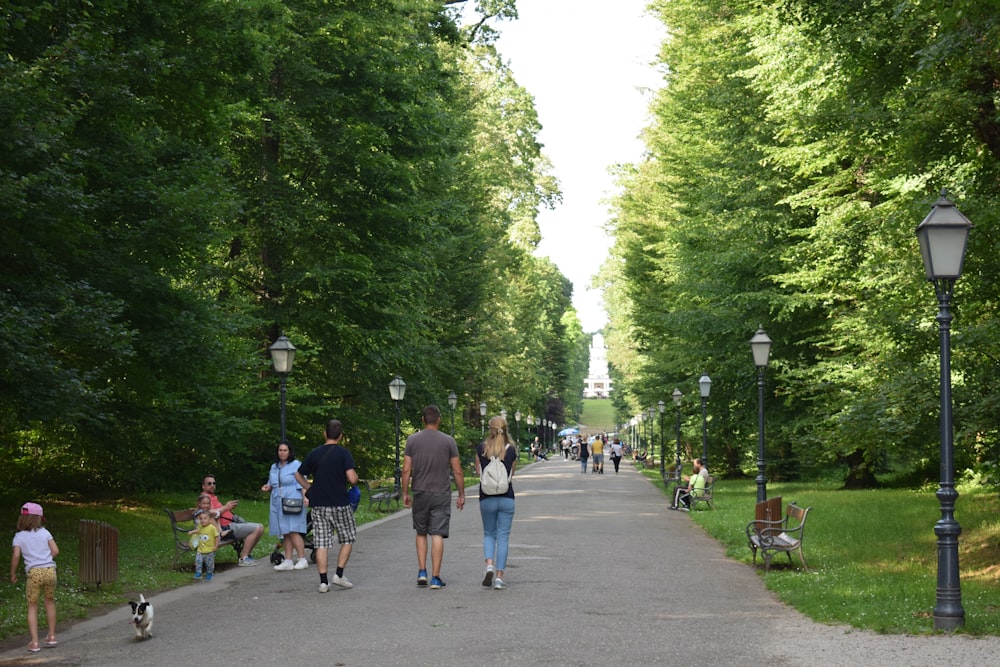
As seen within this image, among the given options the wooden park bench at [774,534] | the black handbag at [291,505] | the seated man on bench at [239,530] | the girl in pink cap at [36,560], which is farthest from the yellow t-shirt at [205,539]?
A: the wooden park bench at [774,534]

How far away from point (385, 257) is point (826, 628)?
2301 cm

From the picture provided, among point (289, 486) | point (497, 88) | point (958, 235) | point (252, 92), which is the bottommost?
point (289, 486)

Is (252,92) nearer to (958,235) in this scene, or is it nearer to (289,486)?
(289,486)

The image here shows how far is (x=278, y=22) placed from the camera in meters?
24.6

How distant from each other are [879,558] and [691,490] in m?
12.5

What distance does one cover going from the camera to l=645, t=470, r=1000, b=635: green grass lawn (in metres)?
11.3

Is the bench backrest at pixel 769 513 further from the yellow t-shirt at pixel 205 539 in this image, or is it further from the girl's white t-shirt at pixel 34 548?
the girl's white t-shirt at pixel 34 548

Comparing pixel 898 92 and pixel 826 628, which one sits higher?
pixel 898 92

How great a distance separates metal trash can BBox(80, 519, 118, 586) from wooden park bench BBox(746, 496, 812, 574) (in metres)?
7.91

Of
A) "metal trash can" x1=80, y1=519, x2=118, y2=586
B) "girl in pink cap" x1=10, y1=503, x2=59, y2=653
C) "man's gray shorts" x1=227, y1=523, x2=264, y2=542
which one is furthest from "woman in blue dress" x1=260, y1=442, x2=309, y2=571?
"girl in pink cap" x1=10, y1=503, x2=59, y2=653

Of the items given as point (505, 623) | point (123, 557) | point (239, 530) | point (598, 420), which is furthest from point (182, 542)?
point (598, 420)

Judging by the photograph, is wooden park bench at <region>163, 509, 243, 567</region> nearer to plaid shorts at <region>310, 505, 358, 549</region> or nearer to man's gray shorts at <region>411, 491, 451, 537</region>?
plaid shorts at <region>310, 505, 358, 549</region>

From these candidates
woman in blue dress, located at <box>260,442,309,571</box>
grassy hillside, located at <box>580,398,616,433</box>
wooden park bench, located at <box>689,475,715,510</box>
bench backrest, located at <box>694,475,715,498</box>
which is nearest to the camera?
woman in blue dress, located at <box>260,442,309,571</box>

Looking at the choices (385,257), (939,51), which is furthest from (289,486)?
(385,257)
